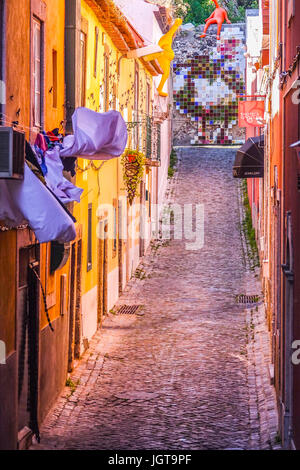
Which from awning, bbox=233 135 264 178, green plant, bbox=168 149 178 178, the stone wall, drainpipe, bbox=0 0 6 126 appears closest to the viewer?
drainpipe, bbox=0 0 6 126

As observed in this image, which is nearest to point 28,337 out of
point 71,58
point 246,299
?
point 71,58

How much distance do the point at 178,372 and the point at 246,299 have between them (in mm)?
6849

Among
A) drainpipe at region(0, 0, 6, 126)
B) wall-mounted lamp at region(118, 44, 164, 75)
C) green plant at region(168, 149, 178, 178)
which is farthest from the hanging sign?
green plant at region(168, 149, 178, 178)

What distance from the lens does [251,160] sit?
22.0m

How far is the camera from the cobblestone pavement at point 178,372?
1097 centimetres

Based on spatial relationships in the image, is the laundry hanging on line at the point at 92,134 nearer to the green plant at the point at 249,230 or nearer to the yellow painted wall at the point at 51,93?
the yellow painted wall at the point at 51,93

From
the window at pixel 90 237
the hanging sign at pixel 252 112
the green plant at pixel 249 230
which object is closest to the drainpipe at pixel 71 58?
the window at pixel 90 237

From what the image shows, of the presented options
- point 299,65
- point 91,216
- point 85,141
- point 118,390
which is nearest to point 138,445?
point 118,390

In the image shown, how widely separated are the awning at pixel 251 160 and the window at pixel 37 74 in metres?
11.1

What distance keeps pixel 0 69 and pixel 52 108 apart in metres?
3.36

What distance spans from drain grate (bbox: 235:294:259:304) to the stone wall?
23.5 metres

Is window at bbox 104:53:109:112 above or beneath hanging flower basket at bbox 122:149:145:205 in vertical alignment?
above

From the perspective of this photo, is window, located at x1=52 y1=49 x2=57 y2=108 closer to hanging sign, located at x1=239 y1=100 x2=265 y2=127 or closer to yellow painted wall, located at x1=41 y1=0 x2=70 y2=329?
yellow painted wall, located at x1=41 y1=0 x2=70 y2=329

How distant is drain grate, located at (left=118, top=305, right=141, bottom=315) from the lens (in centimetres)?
1981
